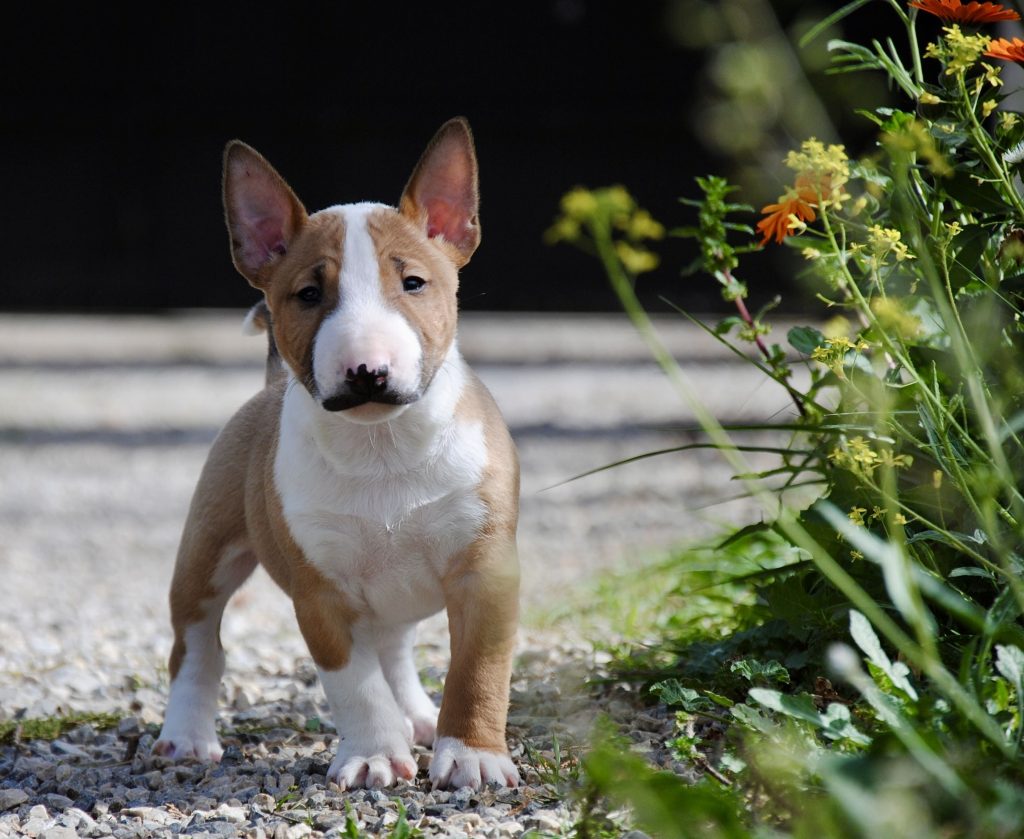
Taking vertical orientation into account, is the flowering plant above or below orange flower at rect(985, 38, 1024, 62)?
below

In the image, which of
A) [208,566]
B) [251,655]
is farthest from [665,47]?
[208,566]

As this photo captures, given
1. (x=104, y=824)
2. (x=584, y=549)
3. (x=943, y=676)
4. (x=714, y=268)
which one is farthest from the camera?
(x=584, y=549)

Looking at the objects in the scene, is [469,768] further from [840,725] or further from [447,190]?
[447,190]

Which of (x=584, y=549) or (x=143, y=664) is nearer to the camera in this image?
(x=143, y=664)

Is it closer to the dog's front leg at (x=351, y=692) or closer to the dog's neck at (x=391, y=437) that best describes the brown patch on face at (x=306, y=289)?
the dog's neck at (x=391, y=437)

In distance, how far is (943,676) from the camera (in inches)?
71.9

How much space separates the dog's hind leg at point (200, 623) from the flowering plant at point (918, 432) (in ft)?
3.78

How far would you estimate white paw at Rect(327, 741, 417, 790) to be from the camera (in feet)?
9.07

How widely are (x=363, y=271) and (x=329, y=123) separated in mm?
7489

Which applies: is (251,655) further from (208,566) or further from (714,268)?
(714,268)

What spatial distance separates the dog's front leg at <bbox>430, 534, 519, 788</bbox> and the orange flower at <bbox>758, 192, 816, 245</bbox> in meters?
0.82

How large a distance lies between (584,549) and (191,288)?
214 inches

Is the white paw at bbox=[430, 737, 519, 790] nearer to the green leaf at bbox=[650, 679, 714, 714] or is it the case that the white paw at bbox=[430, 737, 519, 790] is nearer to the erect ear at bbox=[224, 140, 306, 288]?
the green leaf at bbox=[650, 679, 714, 714]

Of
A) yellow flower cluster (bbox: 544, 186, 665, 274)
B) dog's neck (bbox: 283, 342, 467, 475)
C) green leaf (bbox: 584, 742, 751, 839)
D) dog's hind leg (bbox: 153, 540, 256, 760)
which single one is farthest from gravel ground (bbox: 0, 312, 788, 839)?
yellow flower cluster (bbox: 544, 186, 665, 274)
